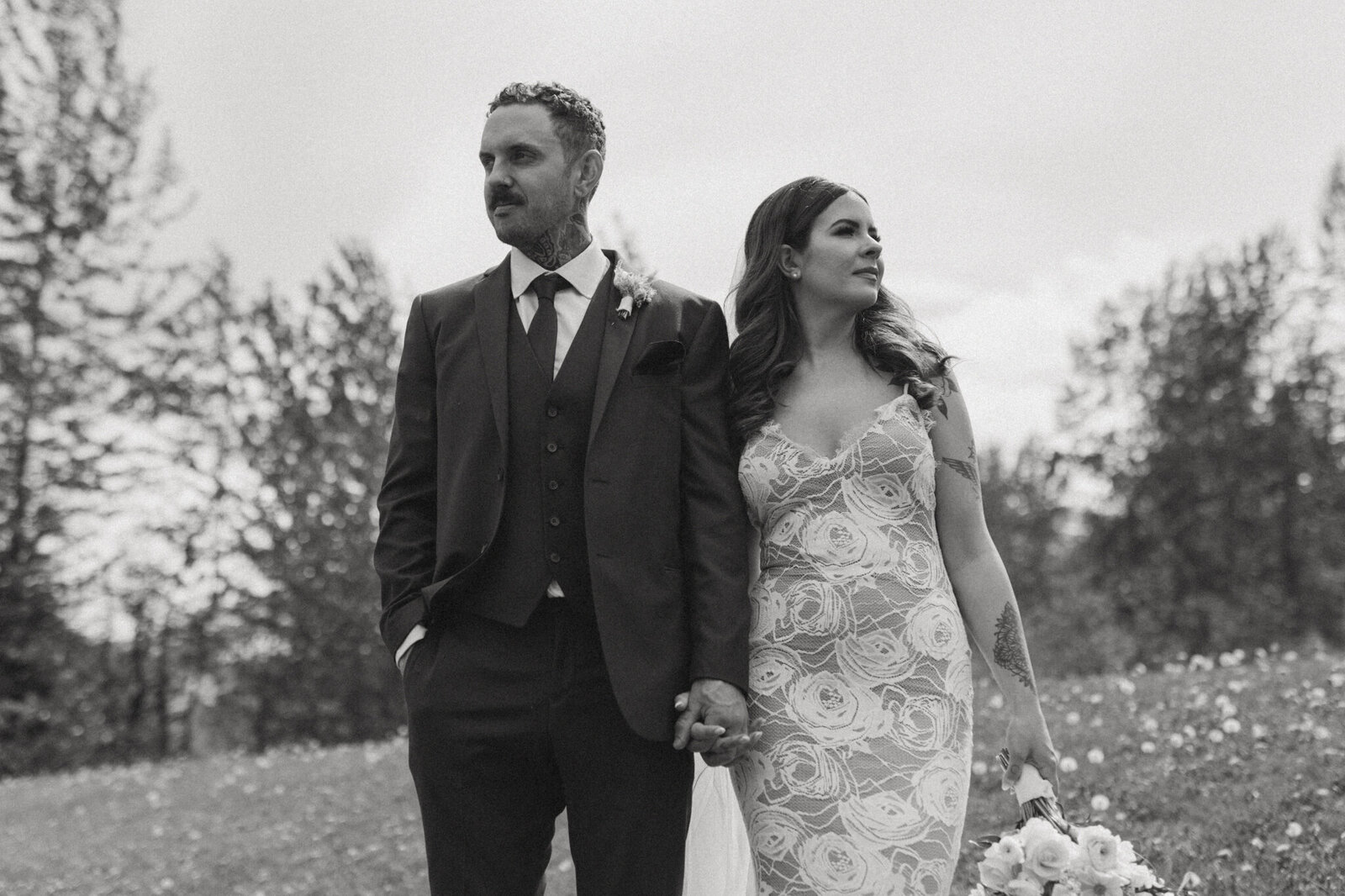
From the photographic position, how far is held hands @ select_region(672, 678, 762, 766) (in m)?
3.21

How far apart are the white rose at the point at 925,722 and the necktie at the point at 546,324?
4.31ft

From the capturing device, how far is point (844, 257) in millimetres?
3959

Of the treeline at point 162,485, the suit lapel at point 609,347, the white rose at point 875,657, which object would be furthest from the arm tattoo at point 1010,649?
Answer: the treeline at point 162,485

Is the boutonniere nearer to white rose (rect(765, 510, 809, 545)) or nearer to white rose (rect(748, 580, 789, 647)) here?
white rose (rect(765, 510, 809, 545))

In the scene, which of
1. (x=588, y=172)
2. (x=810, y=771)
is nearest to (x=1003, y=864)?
(x=810, y=771)

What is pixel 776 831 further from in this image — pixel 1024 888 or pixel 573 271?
pixel 573 271

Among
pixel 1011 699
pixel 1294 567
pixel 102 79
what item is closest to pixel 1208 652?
pixel 1294 567

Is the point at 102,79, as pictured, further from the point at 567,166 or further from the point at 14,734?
the point at 567,166

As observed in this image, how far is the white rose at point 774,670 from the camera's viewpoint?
141 inches

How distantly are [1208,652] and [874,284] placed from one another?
29.3 m

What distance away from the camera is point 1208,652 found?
30.2 m

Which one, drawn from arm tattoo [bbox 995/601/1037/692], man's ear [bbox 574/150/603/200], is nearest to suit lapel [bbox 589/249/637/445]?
man's ear [bbox 574/150/603/200]

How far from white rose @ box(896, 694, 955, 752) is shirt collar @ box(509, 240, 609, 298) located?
1.42m

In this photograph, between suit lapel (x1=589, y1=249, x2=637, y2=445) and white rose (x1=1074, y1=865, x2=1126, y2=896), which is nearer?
white rose (x1=1074, y1=865, x2=1126, y2=896)
